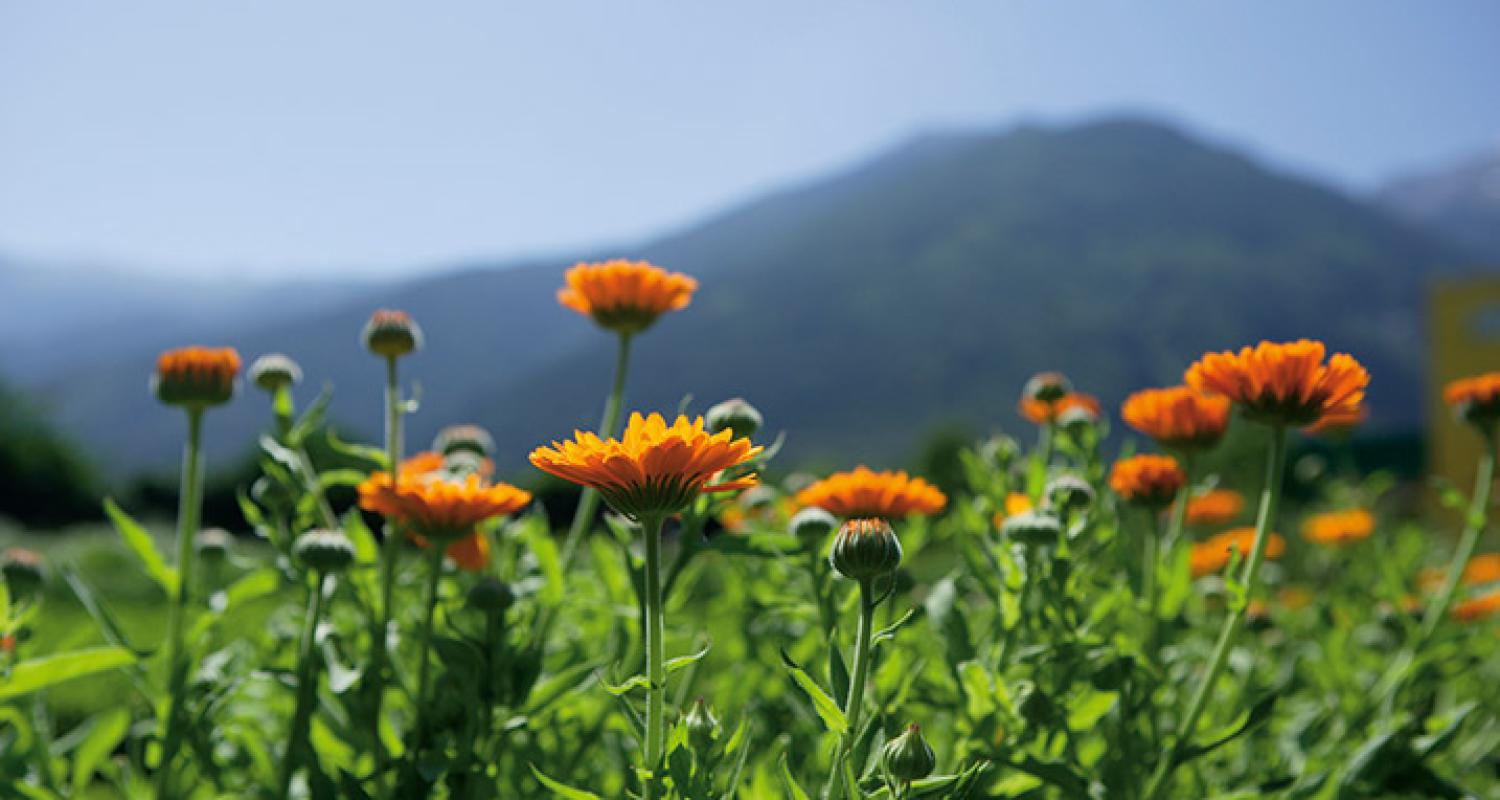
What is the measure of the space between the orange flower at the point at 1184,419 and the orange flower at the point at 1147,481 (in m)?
0.05

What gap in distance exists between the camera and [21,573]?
1.86m

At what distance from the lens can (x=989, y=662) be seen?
4.35 feet

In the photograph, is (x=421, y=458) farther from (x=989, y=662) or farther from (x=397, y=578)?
(x=989, y=662)

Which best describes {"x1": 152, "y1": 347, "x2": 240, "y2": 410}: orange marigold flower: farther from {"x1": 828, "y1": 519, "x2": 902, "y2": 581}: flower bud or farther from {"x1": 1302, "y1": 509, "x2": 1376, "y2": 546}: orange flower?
{"x1": 1302, "y1": 509, "x2": 1376, "y2": 546}: orange flower

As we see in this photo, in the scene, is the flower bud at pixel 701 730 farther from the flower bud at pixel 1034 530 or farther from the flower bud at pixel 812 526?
the flower bud at pixel 1034 530

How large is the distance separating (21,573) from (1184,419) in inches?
80.1

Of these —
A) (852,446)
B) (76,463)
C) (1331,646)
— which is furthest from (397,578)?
(852,446)

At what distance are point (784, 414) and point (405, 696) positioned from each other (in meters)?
120

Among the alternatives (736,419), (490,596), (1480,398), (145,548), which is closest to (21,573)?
(145,548)

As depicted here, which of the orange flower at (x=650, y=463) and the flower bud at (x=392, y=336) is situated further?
the flower bud at (x=392, y=336)

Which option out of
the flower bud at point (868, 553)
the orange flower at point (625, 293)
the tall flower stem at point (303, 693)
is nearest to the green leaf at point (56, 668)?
the tall flower stem at point (303, 693)

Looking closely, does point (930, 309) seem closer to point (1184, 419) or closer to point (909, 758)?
point (1184, 419)

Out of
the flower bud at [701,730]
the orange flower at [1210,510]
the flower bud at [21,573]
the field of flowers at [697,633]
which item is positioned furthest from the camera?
the orange flower at [1210,510]

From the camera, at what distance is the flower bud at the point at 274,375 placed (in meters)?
1.55
